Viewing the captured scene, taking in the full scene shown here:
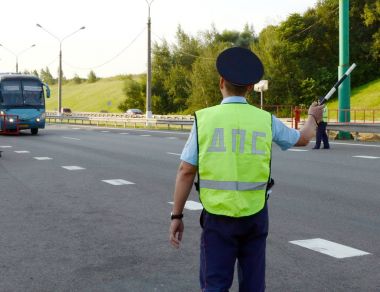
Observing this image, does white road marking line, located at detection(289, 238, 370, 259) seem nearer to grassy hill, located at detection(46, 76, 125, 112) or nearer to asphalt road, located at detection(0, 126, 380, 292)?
asphalt road, located at detection(0, 126, 380, 292)

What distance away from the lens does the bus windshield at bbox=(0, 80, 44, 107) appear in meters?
Answer: 31.8

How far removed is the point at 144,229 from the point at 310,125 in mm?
4126

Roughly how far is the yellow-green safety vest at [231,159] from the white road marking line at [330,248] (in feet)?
9.84

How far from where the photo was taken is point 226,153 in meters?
3.18

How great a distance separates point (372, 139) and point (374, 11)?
46651 millimetres

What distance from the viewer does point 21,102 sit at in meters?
32.3

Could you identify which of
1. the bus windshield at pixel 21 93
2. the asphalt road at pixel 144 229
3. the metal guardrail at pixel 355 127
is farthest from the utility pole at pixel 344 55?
the bus windshield at pixel 21 93

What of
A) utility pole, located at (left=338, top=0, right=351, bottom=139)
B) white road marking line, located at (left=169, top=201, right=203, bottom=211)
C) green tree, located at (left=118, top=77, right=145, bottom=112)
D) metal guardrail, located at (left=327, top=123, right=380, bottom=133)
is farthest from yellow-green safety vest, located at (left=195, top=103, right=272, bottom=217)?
green tree, located at (left=118, top=77, right=145, bottom=112)

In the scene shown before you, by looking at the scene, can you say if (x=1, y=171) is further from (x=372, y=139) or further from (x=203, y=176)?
(x=372, y=139)

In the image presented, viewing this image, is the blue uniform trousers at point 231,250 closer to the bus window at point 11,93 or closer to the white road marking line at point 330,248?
the white road marking line at point 330,248

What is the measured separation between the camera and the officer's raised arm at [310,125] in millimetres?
3537

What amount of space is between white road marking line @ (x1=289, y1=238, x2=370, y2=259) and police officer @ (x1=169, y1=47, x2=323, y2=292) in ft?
9.48

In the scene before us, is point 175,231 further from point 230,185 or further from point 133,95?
point 133,95

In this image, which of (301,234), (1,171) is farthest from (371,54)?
(301,234)
